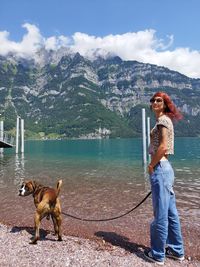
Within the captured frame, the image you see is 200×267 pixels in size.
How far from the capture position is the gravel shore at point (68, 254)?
26.6ft

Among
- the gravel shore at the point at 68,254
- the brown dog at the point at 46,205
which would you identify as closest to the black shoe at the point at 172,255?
the gravel shore at the point at 68,254

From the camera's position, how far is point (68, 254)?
8.63m

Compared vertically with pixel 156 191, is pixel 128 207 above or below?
below

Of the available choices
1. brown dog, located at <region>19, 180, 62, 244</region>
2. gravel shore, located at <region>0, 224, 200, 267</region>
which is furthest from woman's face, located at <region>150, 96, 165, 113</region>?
gravel shore, located at <region>0, 224, 200, 267</region>

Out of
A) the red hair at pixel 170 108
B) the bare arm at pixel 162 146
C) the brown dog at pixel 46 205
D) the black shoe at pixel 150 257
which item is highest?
the red hair at pixel 170 108

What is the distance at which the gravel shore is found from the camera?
8.10 m

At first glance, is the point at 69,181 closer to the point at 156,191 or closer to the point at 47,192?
the point at 47,192

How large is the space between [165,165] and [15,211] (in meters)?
9.71

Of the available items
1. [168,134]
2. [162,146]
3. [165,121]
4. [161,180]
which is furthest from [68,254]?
[165,121]

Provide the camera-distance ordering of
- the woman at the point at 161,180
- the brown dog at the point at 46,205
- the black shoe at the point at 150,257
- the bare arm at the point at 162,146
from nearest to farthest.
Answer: the bare arm at the point at 162,146 < the woman at the point at 161,180 < the black shoe at the point at 150,257 < the brown dog at the point at 46,205

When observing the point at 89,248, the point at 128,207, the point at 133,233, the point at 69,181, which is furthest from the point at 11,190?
the point at 89,248

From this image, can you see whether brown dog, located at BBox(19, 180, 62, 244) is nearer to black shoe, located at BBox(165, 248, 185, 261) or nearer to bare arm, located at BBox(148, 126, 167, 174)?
black shoe, located at BBox(165, 248, 185, 261)

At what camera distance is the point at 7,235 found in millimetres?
10461

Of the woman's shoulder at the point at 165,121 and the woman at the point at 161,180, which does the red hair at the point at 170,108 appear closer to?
the woman at the point at 161,180
